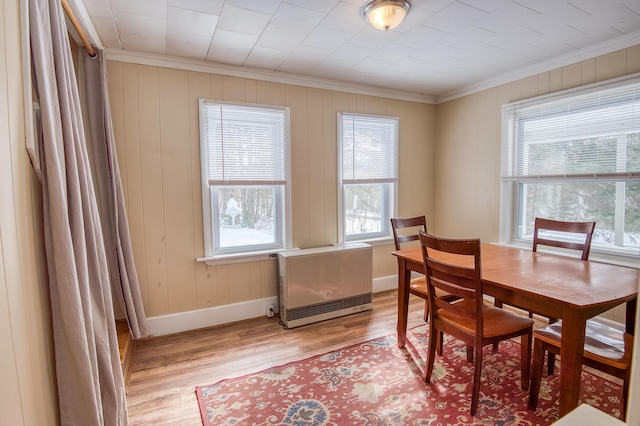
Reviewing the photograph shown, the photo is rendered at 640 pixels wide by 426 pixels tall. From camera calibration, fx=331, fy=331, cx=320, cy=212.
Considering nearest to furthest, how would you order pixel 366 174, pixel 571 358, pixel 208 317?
pixel 571 358, pixel 208 317, pixel 366 174

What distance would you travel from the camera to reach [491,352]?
2521 millimetres

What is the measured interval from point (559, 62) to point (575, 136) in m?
0.67

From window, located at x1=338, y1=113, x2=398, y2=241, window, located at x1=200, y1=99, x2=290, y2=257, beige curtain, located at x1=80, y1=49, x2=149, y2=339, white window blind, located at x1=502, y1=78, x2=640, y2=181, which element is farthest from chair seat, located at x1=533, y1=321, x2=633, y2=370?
beige curtain, located at x1=80, y1=49, x2=149, y2=339

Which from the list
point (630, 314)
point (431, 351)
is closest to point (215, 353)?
point (431, 351)

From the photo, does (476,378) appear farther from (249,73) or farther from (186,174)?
(249,73)

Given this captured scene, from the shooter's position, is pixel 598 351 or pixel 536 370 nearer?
pixel 598 351

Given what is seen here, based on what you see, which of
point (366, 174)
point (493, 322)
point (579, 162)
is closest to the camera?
point (493, 322)

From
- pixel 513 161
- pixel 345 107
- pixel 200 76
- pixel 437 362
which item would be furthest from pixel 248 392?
pixel 513 161

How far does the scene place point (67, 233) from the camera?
48.8 inches

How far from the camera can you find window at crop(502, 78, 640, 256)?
260 centimetres

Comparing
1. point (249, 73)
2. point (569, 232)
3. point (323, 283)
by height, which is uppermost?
point (249, 73)

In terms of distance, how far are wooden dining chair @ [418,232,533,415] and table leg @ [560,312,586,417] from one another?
308 mm

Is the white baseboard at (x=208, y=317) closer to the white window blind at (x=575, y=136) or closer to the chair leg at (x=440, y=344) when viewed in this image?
the chair leg at (x=440, y=344)

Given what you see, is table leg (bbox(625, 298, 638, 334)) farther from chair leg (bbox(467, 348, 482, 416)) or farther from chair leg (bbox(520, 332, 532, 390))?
chair leg (bbox(467, 348, 482, 416))
